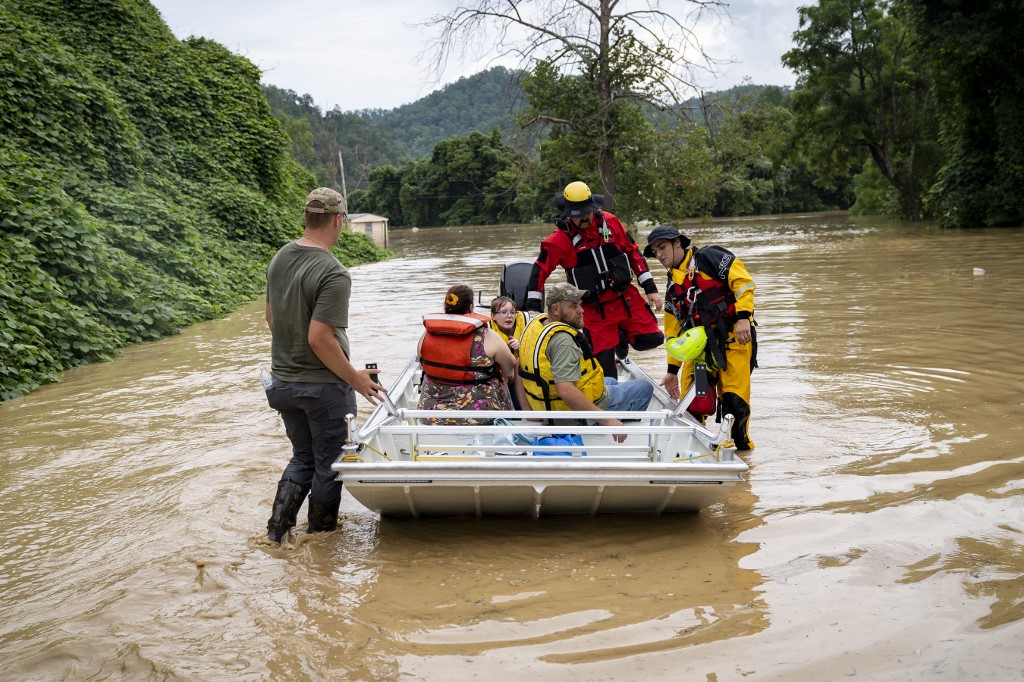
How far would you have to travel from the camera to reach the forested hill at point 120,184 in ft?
36.5

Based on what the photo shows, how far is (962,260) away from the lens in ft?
62.0

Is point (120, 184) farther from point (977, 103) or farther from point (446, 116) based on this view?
point (446, 116)

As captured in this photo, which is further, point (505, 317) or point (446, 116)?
point (446, 116)

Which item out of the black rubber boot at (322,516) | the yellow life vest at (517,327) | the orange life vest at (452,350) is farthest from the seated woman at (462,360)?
the yellow life vest at (517,327)

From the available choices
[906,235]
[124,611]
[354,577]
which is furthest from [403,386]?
[906,235]

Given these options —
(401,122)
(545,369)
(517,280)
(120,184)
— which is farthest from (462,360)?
(401,122)

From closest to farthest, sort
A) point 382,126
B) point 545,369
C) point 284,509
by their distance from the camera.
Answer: point 284,509 < point 545,369 < point 382,126

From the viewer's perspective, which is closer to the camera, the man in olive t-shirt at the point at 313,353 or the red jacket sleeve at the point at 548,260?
the man in olive t-shirt at the point at 313,353

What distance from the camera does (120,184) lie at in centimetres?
1788

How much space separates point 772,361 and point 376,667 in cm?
717

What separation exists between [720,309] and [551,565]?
240 centimetres

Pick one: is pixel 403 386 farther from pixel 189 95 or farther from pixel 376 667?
pixel 189 95

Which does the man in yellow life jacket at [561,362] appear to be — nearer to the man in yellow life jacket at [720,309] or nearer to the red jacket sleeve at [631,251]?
the man in yellow life jacket at [720,309]

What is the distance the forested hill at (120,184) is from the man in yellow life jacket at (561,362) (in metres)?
6.38
